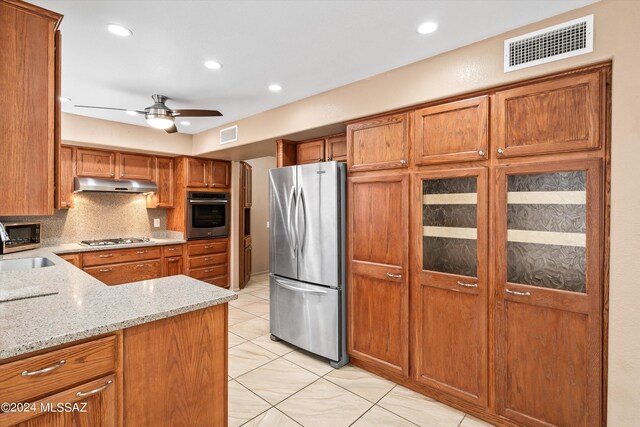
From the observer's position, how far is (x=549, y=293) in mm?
1909

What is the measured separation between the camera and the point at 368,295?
110 inches

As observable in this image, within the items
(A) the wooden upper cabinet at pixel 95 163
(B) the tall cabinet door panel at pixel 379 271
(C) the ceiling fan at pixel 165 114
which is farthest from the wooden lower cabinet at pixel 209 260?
(B) the tall cabinet door panel at pixel 379 271

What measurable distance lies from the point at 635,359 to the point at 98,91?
4.46 m

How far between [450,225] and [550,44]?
123cm

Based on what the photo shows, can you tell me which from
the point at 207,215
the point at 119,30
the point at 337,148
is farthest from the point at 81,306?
the point at 207,215

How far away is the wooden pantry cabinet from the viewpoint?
1794 mm

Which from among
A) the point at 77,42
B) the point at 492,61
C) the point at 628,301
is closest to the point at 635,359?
the point at 628,301

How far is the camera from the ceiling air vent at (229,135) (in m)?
4.14

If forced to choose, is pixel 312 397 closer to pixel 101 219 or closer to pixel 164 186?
pixel 164 186

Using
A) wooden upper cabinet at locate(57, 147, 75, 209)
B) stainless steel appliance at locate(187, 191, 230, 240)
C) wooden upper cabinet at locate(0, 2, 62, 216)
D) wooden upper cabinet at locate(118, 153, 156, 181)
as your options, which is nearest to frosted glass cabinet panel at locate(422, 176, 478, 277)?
wooden upper cabinet at locate(0, 2, 62, 216)

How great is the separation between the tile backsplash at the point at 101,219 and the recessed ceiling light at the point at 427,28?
478 centimetres

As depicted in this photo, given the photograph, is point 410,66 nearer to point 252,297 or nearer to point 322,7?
point 322,7

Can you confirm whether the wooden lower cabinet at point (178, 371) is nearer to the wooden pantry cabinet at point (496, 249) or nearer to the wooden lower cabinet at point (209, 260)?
the wooden pantry cabinet at point (496, 249)

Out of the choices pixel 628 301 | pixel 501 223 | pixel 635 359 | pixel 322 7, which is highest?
pixel 322 7
